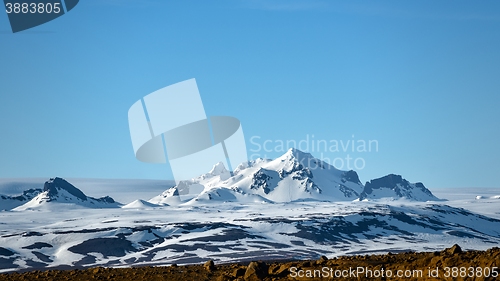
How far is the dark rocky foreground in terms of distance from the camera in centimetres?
2159

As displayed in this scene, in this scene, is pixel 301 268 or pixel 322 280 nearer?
pixel 322 280

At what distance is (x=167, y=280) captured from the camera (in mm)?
27609

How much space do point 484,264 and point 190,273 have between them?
13.4 meters

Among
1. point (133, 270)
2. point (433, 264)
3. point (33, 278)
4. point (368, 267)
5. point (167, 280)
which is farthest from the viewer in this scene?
point (133, 270)

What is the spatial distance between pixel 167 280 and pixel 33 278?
22.5 feet

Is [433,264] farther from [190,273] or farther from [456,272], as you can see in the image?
[190,273]

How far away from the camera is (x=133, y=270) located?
1244 inches

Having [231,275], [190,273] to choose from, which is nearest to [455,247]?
[231,275]

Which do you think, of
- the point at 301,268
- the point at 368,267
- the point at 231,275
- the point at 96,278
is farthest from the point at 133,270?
the point at 368,267

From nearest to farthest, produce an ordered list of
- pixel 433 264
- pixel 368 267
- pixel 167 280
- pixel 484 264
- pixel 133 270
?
pixel 484 264
pixel 433 264
pixel 368 267
pixel 167 280
pixel 133 270

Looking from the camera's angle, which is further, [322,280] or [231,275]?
[231,275]

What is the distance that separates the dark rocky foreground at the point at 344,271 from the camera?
21.6m

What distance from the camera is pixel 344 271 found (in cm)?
2492

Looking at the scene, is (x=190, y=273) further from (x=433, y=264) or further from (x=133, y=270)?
(x=433, y=264)
